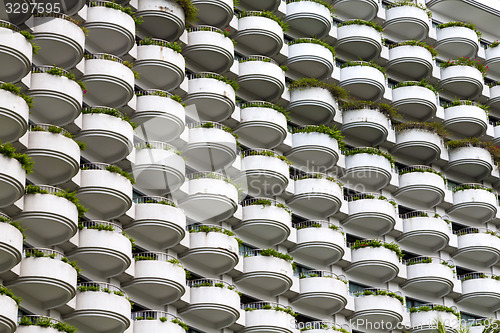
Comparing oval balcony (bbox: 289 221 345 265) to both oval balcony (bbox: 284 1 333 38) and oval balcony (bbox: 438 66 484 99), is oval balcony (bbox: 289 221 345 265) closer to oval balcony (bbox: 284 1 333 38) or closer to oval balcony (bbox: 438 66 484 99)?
oval balcony (bbox: 284 1 333 38)

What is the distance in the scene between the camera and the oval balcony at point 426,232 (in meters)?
61.1

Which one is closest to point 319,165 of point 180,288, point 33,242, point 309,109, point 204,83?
point 309,109

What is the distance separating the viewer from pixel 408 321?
2308 inches

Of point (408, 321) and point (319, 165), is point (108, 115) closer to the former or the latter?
point (319, 165)

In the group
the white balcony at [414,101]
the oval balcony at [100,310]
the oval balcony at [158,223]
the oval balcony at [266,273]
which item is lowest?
the oval balcony at [100,310]

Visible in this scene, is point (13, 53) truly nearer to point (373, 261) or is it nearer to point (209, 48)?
point (209, 48)

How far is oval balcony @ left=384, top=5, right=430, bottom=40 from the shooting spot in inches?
2648

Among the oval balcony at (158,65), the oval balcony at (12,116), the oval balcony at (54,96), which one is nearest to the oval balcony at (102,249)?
the oval balcony at (54,96)

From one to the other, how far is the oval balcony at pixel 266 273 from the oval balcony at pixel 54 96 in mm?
11695

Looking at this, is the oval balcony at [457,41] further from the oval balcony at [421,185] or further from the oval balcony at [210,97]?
the oval balcony at [210,97]

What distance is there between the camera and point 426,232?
61.0 metres

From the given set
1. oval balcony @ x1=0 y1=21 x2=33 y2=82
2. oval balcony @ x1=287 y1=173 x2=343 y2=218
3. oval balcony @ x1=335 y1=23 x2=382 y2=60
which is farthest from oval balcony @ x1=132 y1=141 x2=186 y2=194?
oval balcony @ x1=335 y1=23 x2=382 y2=60

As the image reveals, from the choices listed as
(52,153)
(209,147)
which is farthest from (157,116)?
(52,153)

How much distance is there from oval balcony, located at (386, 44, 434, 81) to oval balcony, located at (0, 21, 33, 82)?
26890mm
